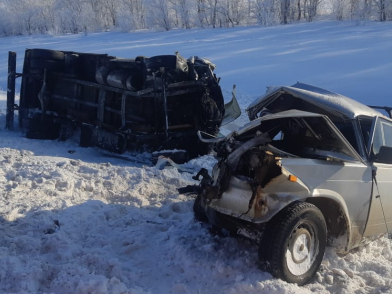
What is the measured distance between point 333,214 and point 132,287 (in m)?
2.15

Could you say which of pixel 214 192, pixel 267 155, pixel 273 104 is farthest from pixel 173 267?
pixel 273 104

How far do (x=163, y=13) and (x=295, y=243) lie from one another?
4118 cm

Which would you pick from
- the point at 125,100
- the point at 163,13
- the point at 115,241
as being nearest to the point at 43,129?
the point at 125,100

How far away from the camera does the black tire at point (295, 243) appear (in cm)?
416

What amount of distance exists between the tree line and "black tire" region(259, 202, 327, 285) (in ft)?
119

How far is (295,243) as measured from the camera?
4293mm

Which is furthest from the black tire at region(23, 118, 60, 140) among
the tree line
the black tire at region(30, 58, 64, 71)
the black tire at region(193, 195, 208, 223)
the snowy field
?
the tree line

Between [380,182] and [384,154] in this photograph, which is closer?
[384,154]

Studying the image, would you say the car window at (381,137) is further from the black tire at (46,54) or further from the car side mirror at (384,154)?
the black tire at (46,54)

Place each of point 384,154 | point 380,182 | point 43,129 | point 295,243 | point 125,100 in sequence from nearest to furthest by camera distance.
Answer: point 295,243 < point 384,154 < point 380,182 < point 125,100 < point 43,129

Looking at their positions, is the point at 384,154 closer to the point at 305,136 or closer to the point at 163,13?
the point at 305,136

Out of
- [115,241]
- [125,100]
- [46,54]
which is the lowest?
[115,241]

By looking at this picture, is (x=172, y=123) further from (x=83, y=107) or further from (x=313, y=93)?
(x=313, y=93)

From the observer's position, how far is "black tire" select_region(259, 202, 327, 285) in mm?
4160
